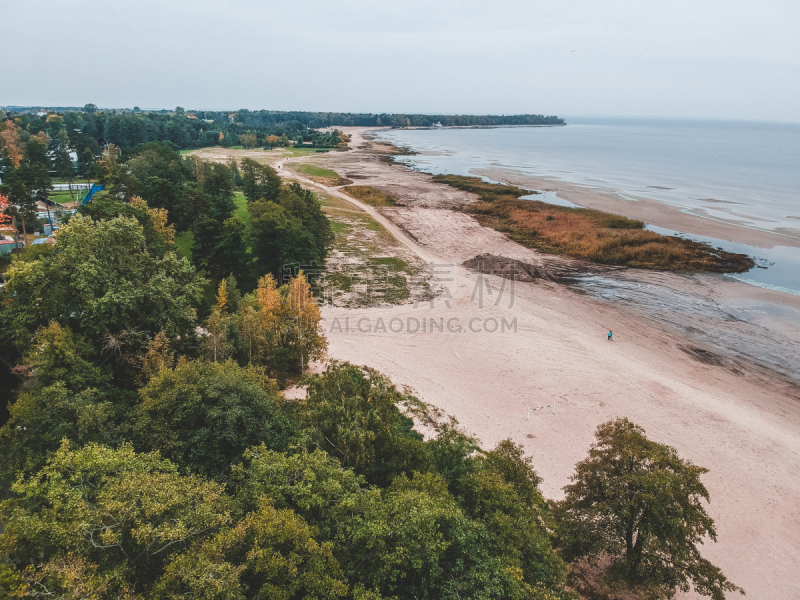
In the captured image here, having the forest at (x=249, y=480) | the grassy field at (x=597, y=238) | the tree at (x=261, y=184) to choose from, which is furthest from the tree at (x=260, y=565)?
the grassy field at (x=597, y=238)

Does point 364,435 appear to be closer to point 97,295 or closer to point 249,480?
point 249,480

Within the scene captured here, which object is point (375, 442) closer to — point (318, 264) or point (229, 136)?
point (318, 264)

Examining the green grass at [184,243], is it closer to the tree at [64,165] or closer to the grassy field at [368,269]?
the grassy field at [368,269]

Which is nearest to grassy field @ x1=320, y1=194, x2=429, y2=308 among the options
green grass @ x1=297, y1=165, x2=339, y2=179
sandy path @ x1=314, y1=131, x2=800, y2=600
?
sandy path @ x1=314, y1=131, x2=800, y2=600

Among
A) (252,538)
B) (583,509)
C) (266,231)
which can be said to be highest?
(266,231)

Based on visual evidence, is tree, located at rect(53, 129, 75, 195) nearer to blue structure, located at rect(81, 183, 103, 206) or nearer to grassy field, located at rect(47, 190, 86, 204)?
grassy field, located at rect(47, 190, 86, 204)

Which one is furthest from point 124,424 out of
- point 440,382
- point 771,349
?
point 771,349
